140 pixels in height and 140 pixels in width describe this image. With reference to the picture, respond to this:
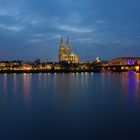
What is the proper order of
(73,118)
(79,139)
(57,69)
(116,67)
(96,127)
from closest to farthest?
(79,139) < (96,127) < (73,118) < (116,67) < (57,69)

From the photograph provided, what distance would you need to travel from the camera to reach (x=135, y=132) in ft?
39.2

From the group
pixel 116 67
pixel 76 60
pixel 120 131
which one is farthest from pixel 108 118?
pixel 76 60

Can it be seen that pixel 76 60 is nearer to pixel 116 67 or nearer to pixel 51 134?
pixel 116 67

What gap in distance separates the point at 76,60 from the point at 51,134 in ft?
576

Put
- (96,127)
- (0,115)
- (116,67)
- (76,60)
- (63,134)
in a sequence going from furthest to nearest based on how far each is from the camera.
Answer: (76,60) < (116,67) < (0,115) < (96,127) < (63,134)

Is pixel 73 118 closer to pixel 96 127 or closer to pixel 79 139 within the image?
pixel 96 127

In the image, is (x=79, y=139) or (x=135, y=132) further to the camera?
(x=135, y=132)

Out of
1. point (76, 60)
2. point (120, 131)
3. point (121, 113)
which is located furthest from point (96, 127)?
point (76, 60)

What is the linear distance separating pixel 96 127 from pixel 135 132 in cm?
162

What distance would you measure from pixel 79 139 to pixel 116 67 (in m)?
133

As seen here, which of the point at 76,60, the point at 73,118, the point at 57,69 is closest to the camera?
the point at 73,118

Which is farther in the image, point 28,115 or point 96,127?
point 28,115

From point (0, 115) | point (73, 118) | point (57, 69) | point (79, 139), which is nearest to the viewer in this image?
point (79, 139)

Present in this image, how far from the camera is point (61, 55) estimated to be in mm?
192875
